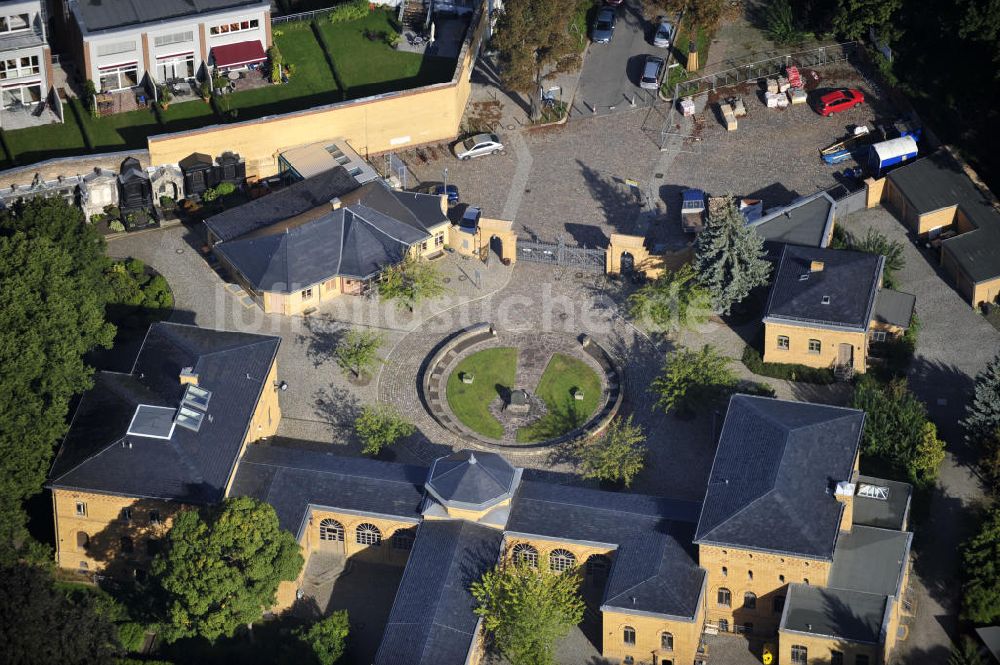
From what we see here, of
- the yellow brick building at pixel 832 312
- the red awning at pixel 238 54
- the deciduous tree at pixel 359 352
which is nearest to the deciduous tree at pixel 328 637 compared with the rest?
the deciduous tree at pixel 359 352

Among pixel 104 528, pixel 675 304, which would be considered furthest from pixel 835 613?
pixel 104 528

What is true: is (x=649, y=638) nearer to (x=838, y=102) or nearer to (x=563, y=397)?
(x=563, y=397)

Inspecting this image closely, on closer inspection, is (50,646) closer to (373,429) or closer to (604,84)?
(373,429)

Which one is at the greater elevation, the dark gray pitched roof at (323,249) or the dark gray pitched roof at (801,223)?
the dark gray pitched roof at (801,223)

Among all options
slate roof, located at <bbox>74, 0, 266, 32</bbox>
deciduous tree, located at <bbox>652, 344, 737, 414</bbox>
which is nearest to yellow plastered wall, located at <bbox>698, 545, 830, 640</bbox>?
deciduous tree, located at <bbox>652, 344, 737, 414</bbox>

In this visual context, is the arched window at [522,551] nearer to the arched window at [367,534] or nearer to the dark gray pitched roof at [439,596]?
the dark gray pitched roof at [439,596]

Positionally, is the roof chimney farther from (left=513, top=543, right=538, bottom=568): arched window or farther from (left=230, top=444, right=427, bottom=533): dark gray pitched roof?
(left=513, top=543, right=538, bottom=568): arched window

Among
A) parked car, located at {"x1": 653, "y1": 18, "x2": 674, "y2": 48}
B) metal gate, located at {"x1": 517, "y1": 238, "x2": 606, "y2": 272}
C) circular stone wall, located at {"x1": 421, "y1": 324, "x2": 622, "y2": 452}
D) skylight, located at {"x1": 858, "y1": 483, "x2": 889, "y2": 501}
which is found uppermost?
skylight, located at {"x1": 858, "y1": 483, "x2": 889, "y2": 501}
